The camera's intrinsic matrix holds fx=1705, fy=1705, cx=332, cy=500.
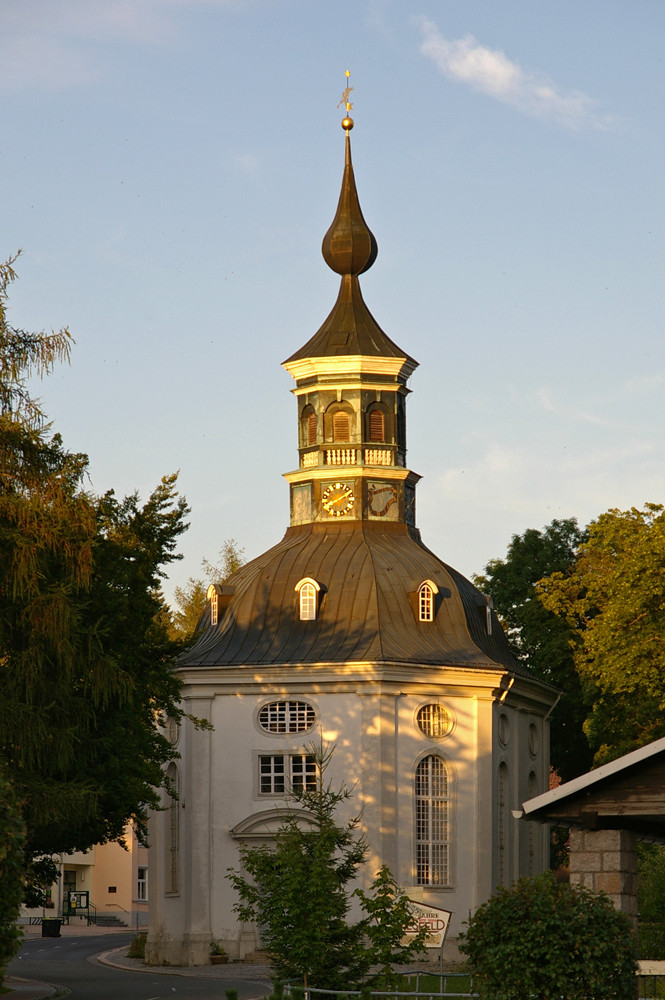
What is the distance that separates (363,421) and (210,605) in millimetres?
7494

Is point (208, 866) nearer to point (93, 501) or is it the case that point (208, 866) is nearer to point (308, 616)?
point (308, 616)

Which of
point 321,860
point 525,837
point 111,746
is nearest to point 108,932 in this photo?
point 525,837

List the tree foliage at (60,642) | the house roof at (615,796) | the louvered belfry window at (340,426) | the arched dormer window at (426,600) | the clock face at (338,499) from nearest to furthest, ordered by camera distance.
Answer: the house roof at (615,796) < the tree foliage at (60,642) < the arched dormer window at (426,600) < the clock face at (338,499) < the louvered belfry window at (340,426)

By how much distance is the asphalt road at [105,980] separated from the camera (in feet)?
111

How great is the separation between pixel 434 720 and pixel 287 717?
413 centimetres

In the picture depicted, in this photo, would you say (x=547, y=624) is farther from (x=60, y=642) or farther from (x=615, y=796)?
(x=615, y=796)

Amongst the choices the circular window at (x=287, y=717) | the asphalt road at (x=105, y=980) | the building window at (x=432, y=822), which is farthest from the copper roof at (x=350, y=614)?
the asphalt road at (x=105, y=980)

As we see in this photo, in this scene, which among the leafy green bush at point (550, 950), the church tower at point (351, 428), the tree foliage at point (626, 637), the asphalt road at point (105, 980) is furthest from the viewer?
the church tower at point (351, 428)

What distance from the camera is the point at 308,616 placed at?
4862cm

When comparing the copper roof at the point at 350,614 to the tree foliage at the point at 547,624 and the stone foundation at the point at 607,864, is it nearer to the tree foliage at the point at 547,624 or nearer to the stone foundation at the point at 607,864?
the tree foliage at the point at 547,624

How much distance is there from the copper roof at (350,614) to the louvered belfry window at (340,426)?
3.21 meters

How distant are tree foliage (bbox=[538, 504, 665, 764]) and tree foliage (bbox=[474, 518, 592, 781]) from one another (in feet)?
22.6

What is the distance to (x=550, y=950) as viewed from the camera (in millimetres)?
18031

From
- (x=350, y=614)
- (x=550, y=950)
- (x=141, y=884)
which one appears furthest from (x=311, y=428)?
(x=141, y=884)
